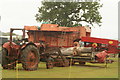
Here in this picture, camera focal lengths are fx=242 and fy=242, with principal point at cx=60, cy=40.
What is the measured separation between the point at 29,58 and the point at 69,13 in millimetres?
23754

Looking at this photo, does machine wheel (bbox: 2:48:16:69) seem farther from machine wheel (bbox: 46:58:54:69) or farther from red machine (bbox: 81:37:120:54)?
red machine (bbox: 81:37:120:54)

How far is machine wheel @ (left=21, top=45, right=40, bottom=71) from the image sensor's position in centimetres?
1269

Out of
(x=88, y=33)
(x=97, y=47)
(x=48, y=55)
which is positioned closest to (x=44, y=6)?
(x=88, y=33)

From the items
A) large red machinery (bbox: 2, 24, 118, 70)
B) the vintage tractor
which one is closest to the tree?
large red machinery (bbox: 2, 24, 118, 70)

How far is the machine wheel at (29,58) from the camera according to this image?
12.7m

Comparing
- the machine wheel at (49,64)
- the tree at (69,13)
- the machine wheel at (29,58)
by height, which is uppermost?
the tree at (69,13)

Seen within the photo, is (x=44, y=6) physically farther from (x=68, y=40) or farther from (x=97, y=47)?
→ (x=97, y=47)

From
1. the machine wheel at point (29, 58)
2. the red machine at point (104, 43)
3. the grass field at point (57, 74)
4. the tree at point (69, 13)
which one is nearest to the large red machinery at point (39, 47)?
the machine wheel at point (29, 58)

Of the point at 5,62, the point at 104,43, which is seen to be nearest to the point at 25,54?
the point at 5,62

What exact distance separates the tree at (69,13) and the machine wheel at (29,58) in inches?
875

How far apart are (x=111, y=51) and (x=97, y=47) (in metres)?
1.13

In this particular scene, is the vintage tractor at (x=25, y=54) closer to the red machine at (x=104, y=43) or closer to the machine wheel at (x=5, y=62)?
the machine wheel at (x=5, y=62)

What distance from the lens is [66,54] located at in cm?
1730

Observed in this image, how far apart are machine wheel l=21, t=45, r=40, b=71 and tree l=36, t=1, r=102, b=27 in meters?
22.2
